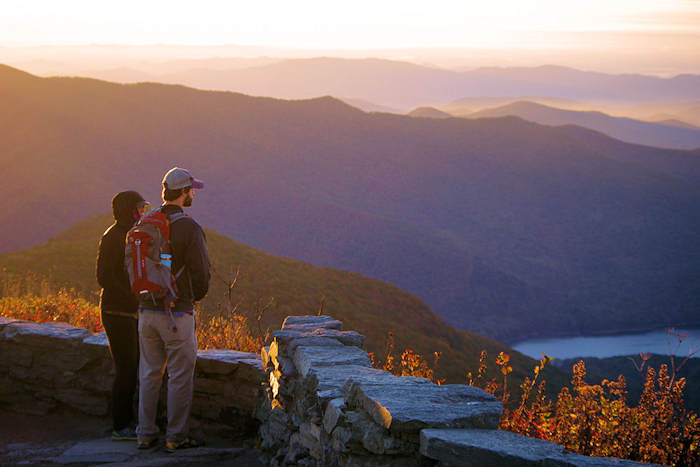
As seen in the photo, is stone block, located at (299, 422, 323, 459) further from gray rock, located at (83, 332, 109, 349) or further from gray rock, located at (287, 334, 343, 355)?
gray rock, located at (83, 332, 109, 349)

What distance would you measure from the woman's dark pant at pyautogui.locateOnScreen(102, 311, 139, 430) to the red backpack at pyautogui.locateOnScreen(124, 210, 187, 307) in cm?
80

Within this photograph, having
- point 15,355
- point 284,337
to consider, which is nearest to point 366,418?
point 284,337

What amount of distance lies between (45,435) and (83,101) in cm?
5506

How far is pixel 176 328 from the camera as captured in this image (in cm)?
493

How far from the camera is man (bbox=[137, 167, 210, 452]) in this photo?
487 centimetres

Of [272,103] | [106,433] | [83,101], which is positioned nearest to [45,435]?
[106,433]

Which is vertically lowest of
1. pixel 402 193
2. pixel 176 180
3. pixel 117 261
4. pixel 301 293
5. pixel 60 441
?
pixel 301 293

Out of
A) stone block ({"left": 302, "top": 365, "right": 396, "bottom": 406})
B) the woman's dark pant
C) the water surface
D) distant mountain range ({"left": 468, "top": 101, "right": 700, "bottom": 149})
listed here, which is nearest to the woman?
the woman's dark pant

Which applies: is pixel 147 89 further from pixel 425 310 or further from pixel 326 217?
pixel 425 310

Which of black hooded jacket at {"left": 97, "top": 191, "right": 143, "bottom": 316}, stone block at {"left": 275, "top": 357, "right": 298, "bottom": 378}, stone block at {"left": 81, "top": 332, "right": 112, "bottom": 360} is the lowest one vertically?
stone block at {"left": 81, "top": 332, "right": 112, "bottom": 360}

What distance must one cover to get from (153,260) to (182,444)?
5.04 feet

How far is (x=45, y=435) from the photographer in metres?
6.04

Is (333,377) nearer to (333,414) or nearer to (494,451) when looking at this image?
(333,414)

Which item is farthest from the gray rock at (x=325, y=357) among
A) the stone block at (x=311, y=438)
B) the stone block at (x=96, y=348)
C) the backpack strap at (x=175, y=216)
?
the stone block at (x=96, y=348)
